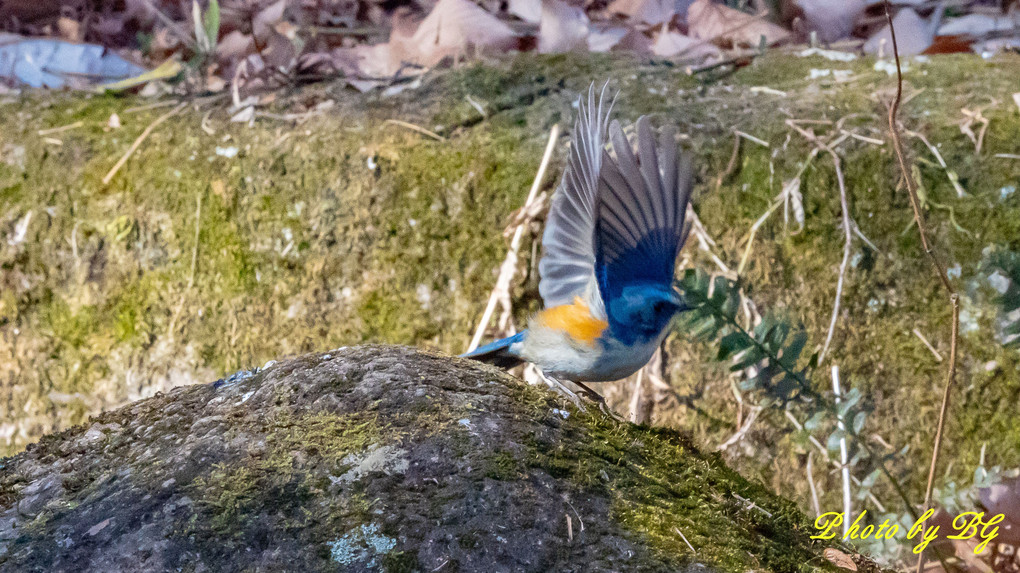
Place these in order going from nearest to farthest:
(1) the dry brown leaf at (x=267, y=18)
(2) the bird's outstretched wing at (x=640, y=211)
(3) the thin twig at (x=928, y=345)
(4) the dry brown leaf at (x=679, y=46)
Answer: (2) the bird's outstretched wing at (x=640, y=211) < (3) the thin twig at (x=928, y=345) < (4) the dry brown leaf at (x=679, y=46) < (1) the dry brown leaf at (x=267, y=18)

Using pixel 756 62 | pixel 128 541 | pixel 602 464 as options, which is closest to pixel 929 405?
pixel 756 62

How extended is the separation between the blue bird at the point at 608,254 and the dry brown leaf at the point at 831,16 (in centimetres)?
239

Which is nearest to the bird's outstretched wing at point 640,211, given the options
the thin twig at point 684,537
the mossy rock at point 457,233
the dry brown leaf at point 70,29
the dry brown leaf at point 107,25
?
the thin twig at point 684,537

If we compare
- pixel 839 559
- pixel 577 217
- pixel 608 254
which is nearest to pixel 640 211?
pixel 608 254

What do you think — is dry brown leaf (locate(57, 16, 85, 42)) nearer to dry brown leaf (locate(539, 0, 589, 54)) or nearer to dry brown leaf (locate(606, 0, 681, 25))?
dry brown leaf (locate(539, 0, 589, 54))

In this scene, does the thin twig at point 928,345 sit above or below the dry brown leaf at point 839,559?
below

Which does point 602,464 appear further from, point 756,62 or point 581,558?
point 756,62

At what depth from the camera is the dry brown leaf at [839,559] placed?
148cm

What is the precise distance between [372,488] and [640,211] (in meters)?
1.01

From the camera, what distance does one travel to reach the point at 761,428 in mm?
3139

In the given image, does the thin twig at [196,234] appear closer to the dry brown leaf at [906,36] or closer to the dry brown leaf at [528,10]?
the dry brown leaf at [528,10]

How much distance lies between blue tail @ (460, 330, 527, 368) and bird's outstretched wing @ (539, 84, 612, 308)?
0.54 feet

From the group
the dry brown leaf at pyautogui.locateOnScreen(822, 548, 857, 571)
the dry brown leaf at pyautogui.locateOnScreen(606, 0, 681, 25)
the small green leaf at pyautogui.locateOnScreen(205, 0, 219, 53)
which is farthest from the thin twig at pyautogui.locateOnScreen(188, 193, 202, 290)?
the dry brown leaf at pyautogui.locateOnScreen(822, 548, 857, 571)

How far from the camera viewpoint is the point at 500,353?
2.46 m
